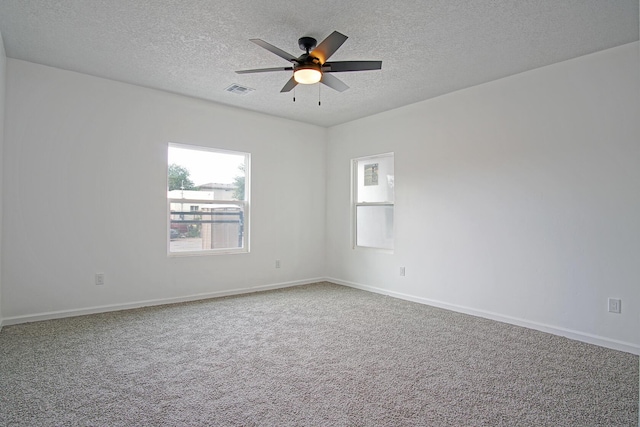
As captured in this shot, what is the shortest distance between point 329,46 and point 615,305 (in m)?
3.23

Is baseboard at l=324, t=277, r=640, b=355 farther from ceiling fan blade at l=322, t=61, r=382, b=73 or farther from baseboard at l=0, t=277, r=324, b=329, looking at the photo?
ceiling fan blade at l=322, t=61, r=382, b=73

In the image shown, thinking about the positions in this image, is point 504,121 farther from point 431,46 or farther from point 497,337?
point 497,337

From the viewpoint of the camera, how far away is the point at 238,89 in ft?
14.2

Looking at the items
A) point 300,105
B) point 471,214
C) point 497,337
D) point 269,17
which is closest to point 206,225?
point 300,105

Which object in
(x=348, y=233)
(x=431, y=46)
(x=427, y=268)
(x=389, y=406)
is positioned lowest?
(x=389, y=406)

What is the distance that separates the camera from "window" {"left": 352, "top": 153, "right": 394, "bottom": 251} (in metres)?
5.23

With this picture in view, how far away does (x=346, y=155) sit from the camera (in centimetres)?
581

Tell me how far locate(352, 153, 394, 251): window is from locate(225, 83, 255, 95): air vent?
2.06 meters

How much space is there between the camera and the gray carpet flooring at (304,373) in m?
2.02

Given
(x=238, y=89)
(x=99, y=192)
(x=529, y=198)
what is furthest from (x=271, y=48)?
(x=529, y=198)

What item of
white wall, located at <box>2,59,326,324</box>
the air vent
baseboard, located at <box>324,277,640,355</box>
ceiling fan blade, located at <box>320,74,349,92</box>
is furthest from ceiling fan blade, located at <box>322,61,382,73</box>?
baseboard, located at <box>324,277,640,355</box>

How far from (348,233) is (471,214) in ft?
6.77

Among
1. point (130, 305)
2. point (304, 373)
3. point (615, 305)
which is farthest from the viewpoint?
point (130, 305)

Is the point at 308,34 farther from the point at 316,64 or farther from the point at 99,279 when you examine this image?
the point at 99,279
